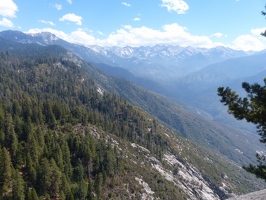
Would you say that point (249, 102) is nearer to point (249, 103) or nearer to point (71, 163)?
point (249, 103)

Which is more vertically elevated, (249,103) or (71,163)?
(249,103)

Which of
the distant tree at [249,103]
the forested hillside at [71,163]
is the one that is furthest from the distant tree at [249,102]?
the forested hillside at [71,163]

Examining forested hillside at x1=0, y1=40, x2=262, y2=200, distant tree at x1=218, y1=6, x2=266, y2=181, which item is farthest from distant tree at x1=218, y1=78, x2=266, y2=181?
forested hillside at x1=0, y1=40, x2=262, y2=200

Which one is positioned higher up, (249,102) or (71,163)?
(249,102)

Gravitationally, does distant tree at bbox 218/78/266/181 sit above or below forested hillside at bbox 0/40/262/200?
above

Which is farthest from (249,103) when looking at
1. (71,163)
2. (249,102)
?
(71,163)

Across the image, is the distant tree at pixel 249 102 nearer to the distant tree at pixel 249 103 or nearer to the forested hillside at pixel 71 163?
the distant tree at pixel 249 103

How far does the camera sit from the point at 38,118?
135 metres

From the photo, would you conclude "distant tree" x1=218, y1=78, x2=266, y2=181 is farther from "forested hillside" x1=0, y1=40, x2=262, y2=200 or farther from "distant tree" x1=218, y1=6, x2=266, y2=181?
"forested hillside" x1=0, y1=40, x2=262, y2=200

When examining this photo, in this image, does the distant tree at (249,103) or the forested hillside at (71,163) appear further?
the forested hillside at (71,163)

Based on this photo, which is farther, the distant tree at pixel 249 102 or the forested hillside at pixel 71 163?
the forested hillside at pixel 71 163

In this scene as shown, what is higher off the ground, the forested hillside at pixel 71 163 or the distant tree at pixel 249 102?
the distant tree at pixel 249 102

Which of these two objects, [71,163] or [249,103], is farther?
[71,163]

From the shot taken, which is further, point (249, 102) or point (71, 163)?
point (71, 163)
